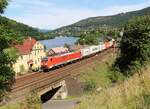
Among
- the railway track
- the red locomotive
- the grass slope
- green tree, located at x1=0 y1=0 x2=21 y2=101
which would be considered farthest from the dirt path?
the grass slope

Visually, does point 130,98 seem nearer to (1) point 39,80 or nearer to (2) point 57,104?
(2) point 57,104

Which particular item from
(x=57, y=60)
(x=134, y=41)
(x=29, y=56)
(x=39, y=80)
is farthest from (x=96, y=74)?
(x=29, y=56)

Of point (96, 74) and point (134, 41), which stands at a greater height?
point (134, 41)

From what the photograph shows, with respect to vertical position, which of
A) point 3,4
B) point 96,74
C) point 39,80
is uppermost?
point 3,4

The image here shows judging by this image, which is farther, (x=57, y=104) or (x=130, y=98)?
(x=57, y=104)

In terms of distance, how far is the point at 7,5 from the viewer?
24469 millimetres

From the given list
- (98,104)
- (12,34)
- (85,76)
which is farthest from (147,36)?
Answer: (98,104)

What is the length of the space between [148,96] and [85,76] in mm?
56509

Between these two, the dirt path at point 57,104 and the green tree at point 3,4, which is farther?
the dirt path at point 57,104

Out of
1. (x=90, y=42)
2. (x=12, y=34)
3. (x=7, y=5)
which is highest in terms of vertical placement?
(x=7, y=5)

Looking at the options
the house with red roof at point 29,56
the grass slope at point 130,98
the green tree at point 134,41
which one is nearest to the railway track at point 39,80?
the green tree at point 134,41

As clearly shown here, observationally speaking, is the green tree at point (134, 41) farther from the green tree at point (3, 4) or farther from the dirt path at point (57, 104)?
the green tree at point (3, 4)

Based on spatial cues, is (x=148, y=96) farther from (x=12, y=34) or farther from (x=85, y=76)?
(x=85, y=76)

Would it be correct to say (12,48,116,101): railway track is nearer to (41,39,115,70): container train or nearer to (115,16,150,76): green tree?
(41,39,115,70): container train
